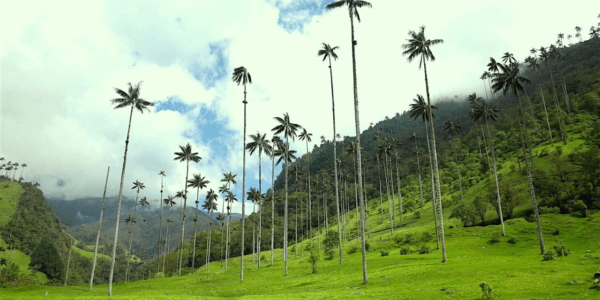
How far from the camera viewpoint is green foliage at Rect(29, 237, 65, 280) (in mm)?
126875

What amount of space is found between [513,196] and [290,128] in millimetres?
44340

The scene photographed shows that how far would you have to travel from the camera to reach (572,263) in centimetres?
2659

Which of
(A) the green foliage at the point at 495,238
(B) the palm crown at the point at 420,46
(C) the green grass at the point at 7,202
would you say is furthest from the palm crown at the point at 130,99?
(C) the green grass at the point at 7,202

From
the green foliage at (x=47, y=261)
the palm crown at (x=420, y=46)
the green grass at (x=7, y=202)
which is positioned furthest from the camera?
the green grass at (x=7, y=202)

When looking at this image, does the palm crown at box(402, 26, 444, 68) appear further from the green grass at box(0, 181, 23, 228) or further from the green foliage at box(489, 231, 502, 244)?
the green grass at box(0, 181, 23, 228)

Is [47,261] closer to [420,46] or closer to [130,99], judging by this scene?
[130,99]

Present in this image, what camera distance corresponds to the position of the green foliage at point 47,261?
416ft

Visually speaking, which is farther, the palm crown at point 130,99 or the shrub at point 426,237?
the shrub at point 426,237

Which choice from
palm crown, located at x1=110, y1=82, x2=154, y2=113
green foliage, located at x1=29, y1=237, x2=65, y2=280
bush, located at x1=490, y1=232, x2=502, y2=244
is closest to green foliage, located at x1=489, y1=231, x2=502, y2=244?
bush, located at x1=490, y1=232, x2=502, y2=244

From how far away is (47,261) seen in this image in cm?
12825

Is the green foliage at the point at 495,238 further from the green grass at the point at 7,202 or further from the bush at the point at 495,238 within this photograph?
the green grass at the point at 7,202

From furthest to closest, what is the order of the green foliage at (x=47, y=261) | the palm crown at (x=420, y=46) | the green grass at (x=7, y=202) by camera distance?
the green grass at (x=7, y=202) < the green foliage at (x=47, y=261) < the palm crown at (x=420, y=46)

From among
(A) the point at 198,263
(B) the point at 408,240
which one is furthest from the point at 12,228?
(B) the point at 408,240

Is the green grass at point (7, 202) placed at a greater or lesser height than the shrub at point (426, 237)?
greater
